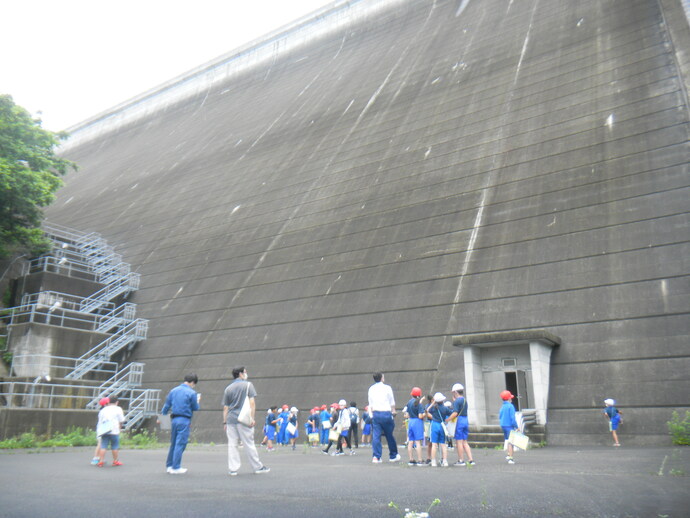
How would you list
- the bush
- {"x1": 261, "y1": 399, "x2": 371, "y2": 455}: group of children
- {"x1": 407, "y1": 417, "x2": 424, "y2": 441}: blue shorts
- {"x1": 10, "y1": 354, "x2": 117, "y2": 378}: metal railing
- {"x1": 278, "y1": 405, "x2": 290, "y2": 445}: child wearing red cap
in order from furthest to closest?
1. {"x1": 10, "y1": 354, "x2": 117, "y2": 378}: metal railing
2. {"x1": 278, "y1": 405, "x2": 290, "y2": 445}: child wearing red cap
3. {"x1": 261, "y1": 399, "x2": 371, "y2": 455}: group of children
4. the bush
5. {"x1": 407, "y1": 417, "x2": 424, "y2": 441}: blue shorts

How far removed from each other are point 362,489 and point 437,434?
11.5ft

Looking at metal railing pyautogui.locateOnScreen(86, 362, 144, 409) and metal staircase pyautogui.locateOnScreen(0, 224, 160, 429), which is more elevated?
metal staircase pyautogui.locateOnScreen(0, 224, 160, 429)

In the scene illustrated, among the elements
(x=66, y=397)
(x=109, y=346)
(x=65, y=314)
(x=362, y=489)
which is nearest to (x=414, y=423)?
(x=362, y=489)

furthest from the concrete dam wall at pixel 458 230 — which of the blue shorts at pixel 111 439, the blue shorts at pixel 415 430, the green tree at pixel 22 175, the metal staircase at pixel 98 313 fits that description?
the blue shorts at pixel 111 439

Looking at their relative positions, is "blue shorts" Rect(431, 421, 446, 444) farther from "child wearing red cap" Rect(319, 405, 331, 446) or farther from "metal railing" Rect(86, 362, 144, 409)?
"metal railing" Rect(86, 362, 144, 409)

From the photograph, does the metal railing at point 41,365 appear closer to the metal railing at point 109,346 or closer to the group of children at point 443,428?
the metal railing at point 109,346

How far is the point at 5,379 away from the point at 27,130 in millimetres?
9259

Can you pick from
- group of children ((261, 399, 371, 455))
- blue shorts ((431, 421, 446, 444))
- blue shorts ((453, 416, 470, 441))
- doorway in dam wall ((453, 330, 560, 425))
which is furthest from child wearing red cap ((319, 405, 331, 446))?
blue shorts ((453, 416, 470, 441))

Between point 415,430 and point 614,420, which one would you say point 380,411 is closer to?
point 415,430

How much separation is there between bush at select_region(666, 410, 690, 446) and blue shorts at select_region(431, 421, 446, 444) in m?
4.92

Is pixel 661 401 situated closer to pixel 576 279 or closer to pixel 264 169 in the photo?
pixel 576 279

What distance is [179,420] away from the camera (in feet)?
28.0

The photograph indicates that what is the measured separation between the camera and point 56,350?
20219mm

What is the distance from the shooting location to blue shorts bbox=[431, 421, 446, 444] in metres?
9.69
